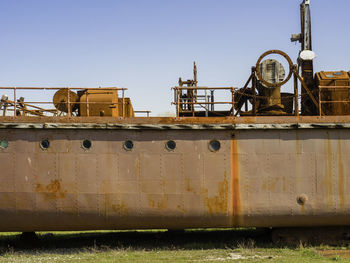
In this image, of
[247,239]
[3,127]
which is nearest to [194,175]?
[247,239]

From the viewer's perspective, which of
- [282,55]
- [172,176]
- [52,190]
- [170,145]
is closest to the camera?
[52,190]

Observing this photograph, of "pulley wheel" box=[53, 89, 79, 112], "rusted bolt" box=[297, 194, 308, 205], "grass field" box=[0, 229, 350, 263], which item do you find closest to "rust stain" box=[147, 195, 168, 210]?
"grass field" box=[0, 229, 350, 263]

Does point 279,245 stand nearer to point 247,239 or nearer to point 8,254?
point 247,239

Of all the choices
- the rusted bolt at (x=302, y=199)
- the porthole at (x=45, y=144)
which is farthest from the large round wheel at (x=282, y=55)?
the porthole at (x=45, y=144)

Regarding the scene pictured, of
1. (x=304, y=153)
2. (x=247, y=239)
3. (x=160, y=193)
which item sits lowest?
(x=247, y=239)

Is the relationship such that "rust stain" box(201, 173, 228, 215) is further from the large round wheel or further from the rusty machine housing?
the large round wheel

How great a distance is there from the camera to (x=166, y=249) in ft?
38.7

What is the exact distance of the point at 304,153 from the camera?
1164 centimetres

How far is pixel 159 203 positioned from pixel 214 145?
2.51m

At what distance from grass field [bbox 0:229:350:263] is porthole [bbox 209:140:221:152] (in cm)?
316

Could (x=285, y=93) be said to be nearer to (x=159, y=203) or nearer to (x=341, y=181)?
(x=341, y=181)

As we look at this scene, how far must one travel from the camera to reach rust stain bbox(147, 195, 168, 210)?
11.4m

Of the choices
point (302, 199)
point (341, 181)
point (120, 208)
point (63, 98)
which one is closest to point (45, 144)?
point (63, 98)

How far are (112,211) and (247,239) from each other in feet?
16.1
